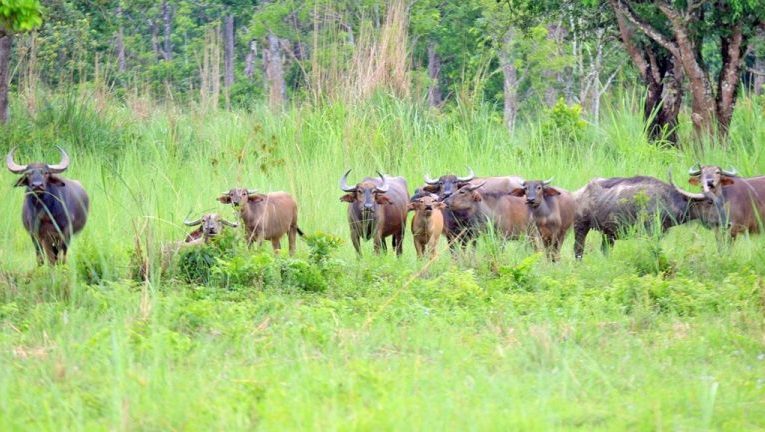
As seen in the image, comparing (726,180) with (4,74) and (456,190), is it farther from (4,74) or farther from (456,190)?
(4,74)

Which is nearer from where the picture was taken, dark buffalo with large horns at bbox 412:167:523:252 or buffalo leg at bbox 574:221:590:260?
dark buffalo with large horns at bbox 412:167:523:252

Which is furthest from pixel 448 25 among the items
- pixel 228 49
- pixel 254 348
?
pixel 254 348

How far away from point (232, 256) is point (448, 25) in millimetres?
23488

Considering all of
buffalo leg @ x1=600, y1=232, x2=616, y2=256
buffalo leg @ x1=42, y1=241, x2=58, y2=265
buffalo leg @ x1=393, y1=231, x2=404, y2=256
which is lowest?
buffalo leg @ x1=393, y1=231, x2=404, y2=256

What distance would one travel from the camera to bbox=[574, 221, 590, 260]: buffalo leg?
542 inches

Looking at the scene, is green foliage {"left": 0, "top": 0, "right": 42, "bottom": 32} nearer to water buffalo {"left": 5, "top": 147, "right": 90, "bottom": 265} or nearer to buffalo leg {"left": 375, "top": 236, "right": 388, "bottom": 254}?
water buffalo {"left": 5, "top": 147, "right": 90, "bottom": 265}

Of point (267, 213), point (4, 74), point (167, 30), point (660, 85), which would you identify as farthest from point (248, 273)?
point (167, 30)

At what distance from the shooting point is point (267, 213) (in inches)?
516

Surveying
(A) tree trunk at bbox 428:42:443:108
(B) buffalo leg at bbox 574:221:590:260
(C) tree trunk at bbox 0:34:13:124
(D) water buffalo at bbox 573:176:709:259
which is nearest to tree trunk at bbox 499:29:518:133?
(A) tree trunk at bbox 428:42:443:108

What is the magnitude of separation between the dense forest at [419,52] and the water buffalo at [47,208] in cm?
147

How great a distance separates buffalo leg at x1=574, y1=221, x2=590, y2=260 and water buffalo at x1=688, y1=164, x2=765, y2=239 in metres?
1.36

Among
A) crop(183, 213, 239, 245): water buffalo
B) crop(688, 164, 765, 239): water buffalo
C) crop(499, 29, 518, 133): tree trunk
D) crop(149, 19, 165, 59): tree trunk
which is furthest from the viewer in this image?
crop(149, 19, 165, 59): tree trunk

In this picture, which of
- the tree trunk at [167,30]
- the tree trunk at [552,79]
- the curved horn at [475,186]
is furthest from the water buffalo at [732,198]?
the tree trunk at [167,30]

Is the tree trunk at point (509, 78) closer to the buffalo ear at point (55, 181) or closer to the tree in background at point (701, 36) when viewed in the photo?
the tree in background at point (701, 36)
